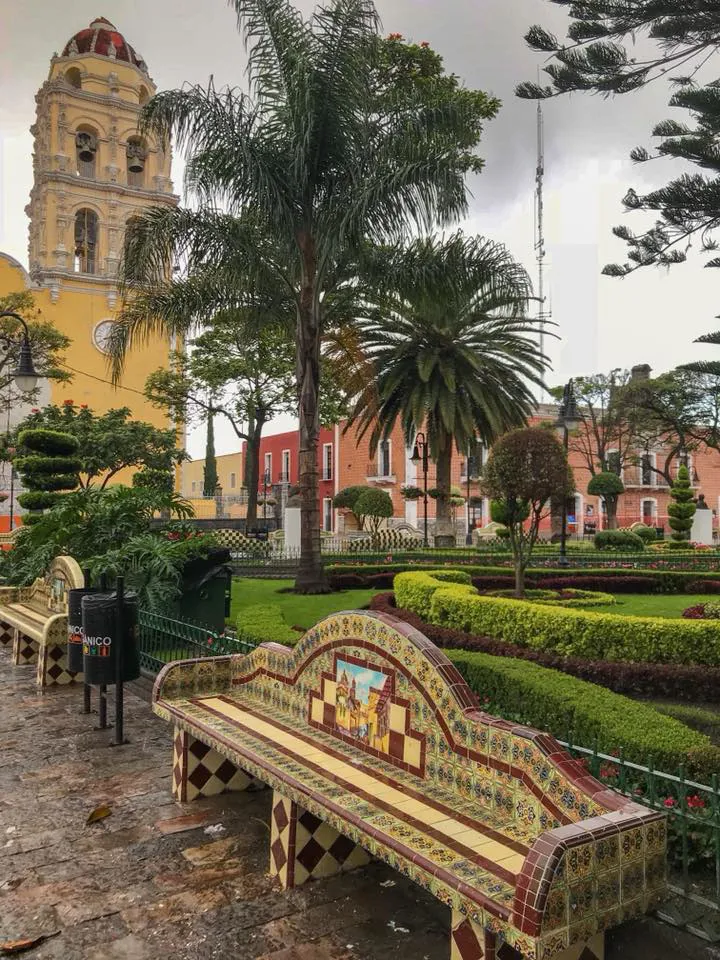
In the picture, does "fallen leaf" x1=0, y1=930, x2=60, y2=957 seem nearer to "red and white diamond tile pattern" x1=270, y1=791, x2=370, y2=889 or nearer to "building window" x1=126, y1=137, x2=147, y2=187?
"red and white diamond tile pattern" x1=270, y1=791, x2=370, y2=889

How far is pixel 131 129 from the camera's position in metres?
42.6

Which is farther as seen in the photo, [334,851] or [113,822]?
[113,822]

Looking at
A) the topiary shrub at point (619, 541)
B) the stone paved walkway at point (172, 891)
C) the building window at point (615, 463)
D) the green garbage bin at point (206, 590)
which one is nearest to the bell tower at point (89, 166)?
the building window at point (615, 463)

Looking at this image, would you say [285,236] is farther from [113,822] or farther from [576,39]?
[113,822]

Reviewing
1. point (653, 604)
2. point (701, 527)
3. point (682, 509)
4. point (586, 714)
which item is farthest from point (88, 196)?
point (586, 714)

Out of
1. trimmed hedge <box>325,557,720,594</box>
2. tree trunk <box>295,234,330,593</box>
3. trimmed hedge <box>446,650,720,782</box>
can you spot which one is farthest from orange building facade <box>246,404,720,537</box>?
trimmed hedge <box>446,650,720,782</box>

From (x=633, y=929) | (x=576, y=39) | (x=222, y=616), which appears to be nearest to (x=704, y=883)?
(x=633, y=929)

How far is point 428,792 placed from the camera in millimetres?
3104

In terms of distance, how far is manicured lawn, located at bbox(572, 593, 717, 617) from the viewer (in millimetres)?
11273

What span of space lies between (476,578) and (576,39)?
8977mm

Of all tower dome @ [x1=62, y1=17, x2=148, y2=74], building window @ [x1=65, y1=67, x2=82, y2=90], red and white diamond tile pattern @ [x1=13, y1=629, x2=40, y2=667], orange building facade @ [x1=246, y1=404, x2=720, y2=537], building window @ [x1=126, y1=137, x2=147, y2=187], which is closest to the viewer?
red and white diamond tile pattern @ [x1=13, y1=629, x2=40, y2=667]

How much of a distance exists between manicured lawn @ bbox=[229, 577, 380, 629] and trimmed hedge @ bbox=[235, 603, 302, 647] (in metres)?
0.44

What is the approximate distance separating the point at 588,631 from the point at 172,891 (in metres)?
5.50

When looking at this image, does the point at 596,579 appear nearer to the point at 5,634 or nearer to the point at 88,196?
the point at 5,634
